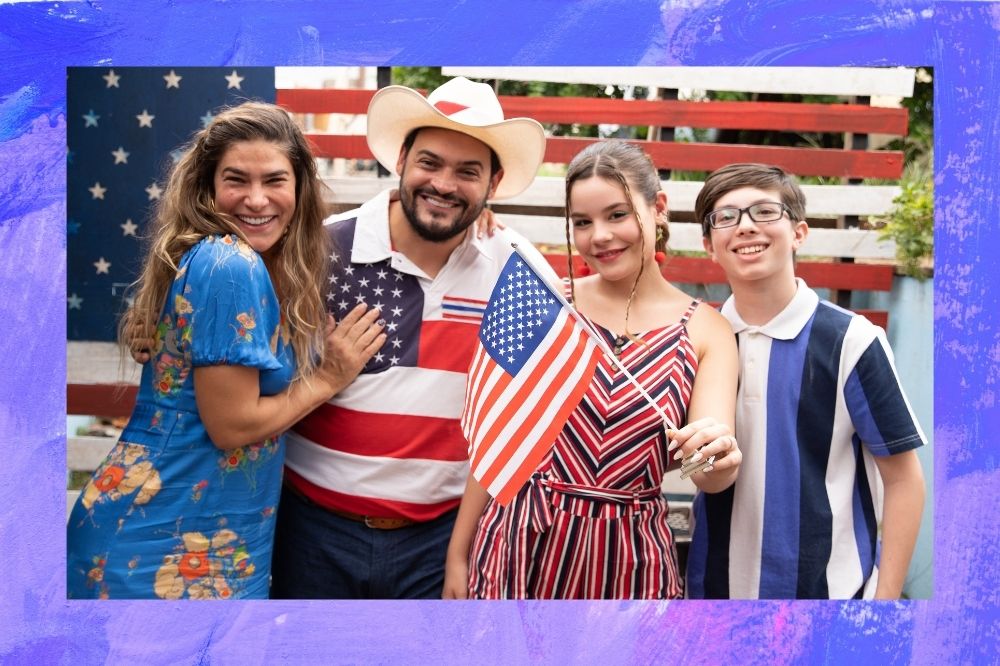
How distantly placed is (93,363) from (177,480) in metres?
1.87

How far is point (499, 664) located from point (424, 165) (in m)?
1.53

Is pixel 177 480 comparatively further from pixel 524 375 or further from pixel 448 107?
pixel 448 107

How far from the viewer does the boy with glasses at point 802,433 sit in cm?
282

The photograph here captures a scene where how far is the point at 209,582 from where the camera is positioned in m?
2.86

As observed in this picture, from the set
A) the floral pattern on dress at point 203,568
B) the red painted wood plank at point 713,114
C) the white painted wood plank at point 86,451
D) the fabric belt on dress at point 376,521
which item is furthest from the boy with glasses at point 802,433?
the white painted wood plank at point 86,451

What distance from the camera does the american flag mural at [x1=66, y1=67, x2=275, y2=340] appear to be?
4059 millimetres

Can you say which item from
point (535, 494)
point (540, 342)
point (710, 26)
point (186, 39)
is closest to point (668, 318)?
point (540, 342)

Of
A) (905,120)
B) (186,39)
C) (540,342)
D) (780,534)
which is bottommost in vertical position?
(780,534)

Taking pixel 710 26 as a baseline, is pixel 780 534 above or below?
below

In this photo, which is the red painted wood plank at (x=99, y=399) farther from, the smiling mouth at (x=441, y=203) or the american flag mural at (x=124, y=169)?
the smiling mouth at (x=441, y=203)

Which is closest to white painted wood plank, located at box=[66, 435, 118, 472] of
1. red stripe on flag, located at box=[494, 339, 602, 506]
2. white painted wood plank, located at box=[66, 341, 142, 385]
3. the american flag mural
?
white painted wood plank, located at box=[66, 341, 142, 385]

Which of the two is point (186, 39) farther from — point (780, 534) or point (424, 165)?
point (780, 534)

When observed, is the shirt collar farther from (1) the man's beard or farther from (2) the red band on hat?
(2) the red band on hat

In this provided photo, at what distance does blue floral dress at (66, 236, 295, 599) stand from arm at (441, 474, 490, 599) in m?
0.63
